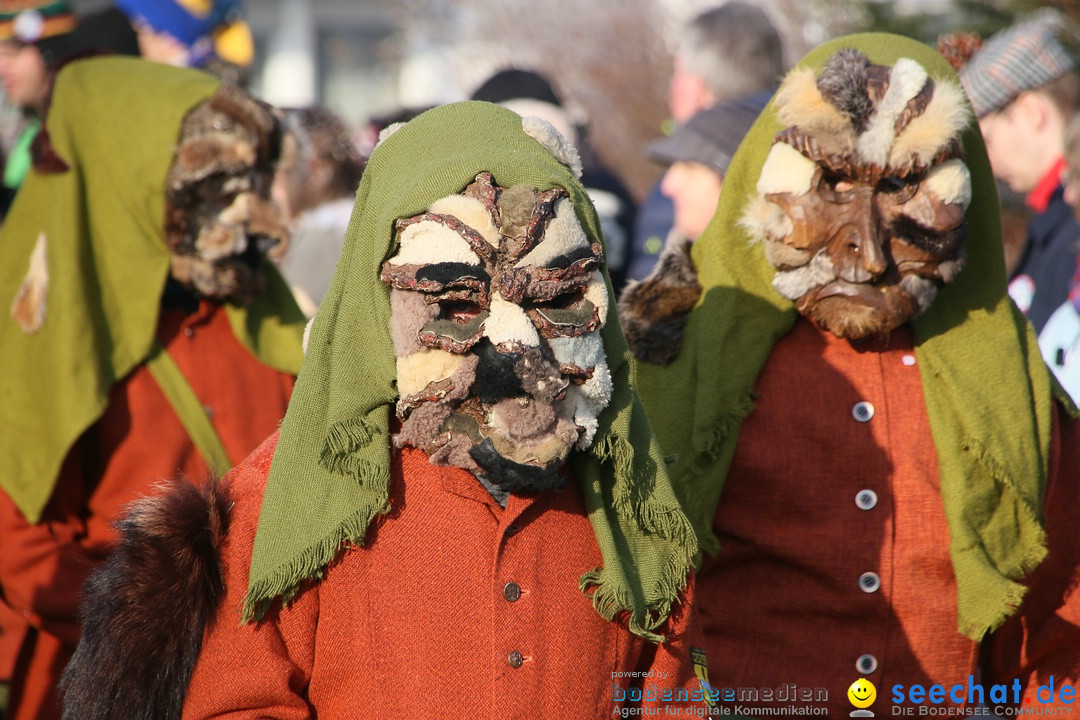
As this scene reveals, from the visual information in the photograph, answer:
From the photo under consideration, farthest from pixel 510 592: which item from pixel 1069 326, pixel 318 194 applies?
pixel 318 194

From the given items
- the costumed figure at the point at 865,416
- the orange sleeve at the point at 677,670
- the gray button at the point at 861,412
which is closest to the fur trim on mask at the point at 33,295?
the costumed figure at the point at 865,416

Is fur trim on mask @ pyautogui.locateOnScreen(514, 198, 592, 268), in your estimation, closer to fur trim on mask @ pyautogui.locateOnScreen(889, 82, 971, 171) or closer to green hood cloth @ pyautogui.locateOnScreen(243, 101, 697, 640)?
green hood cloth @ pyautogui.locateOnScreen(243, 101, 697, 640)

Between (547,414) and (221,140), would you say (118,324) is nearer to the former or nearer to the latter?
(221,140)

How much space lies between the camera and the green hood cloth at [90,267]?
3.95 m

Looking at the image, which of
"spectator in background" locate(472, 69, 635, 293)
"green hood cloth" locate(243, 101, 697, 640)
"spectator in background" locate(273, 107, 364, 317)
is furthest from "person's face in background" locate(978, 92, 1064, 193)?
"green hood cloth" locate(243, 101, 697, 640)

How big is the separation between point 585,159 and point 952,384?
3.79 metres

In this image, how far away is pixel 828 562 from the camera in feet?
11.2

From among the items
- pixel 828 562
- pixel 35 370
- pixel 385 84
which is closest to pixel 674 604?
pixel 828 562

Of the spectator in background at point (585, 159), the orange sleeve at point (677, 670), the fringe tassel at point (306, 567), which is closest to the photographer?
the fringe tassel at point (306, 567)

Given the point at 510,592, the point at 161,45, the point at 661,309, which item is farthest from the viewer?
the point at 161,45

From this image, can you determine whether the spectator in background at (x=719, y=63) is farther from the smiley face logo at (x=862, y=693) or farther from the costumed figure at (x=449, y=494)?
the costumed figure at (x=449, y=494)

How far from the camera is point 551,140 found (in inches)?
108

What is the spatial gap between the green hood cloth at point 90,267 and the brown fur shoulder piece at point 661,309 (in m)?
1.29

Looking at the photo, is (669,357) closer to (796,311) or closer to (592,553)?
(796,311)
